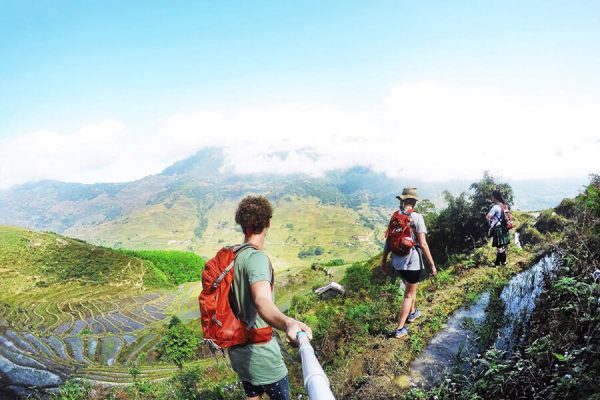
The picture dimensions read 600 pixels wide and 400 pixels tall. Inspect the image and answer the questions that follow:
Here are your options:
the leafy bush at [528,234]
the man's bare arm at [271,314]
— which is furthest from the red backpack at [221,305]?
the leafy bush at [528,234]

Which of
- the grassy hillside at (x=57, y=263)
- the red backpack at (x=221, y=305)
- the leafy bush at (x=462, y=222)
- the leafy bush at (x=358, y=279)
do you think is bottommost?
the grassy hillside at (x=57, y=263)

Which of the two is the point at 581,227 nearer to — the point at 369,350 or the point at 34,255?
the point at 369,350

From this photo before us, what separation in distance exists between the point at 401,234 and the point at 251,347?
3.52 m

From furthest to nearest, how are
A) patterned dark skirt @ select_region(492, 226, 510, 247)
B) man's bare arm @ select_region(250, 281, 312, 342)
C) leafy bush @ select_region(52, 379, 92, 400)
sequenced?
patterned dark skirt @ select_region(492, 226, 510, 247)
leafy bush @ select_region(52, 379, 92, 400)
man's bare arm @ select_region(250, 281, 312, 342)

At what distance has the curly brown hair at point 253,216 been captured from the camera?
138 inches

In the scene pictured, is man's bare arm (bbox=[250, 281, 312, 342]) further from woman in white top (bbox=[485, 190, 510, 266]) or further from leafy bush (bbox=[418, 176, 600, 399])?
woman in white top (bbox=[485, 190, 510, 266])

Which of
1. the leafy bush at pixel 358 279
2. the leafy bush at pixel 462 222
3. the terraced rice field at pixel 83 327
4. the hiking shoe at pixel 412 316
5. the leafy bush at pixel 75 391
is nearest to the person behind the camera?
the hiking shoe at pixel 412 316

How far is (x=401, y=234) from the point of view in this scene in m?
6.14

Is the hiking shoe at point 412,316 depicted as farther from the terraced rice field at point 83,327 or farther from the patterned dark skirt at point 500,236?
the terraced rice field at point 83,327

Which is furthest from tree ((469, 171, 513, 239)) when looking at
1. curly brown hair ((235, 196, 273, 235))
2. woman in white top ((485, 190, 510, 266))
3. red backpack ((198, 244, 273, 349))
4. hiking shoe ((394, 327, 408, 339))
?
red backpack ((198, 244, 273, 349))

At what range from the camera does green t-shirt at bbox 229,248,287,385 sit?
10.6ft

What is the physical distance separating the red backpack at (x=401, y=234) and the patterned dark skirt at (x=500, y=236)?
510 cm

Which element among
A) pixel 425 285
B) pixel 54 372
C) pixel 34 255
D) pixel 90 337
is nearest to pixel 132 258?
pixel 34 255

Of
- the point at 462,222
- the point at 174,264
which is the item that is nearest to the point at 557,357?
the point at 462,222
